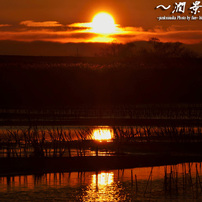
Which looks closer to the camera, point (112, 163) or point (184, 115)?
point (112, 163)

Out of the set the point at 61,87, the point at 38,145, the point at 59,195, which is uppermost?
the point at 61,87

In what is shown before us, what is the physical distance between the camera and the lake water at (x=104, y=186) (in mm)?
13274

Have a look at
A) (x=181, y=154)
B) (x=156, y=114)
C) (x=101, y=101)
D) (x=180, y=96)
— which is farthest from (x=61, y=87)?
(x=181, y=154)

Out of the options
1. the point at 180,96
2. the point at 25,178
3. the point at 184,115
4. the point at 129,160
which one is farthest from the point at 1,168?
the point at 180,96

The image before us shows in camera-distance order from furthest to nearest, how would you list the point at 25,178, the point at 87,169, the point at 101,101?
the point at 101,101
the point at 87,169
the point at 25,178

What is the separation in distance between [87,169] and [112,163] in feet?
2.71

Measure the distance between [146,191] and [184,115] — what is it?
19156 millimetres

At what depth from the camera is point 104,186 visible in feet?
47.0

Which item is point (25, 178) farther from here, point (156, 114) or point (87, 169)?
point (156, 114)

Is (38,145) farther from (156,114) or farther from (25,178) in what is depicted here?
(156,114)

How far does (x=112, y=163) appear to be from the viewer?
55.6 feet

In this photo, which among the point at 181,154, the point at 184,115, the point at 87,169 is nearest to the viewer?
the point at 87,169

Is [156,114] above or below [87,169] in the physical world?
above

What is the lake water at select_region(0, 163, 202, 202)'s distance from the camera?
1327 cm
